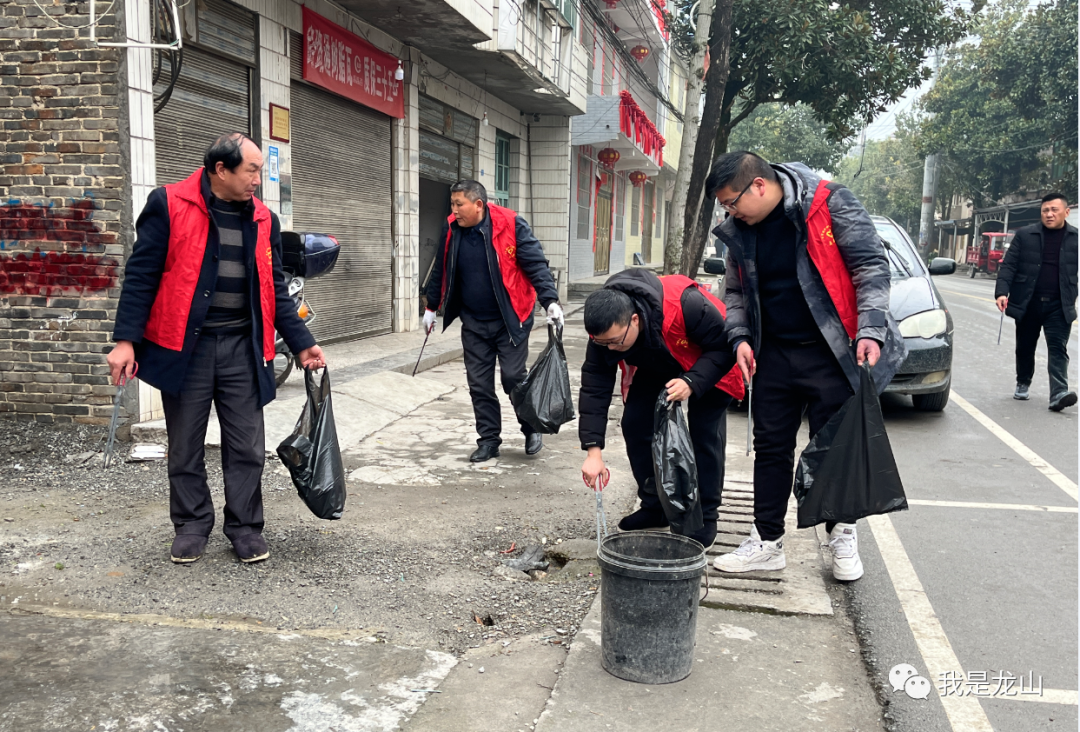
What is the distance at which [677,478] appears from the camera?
3279mm

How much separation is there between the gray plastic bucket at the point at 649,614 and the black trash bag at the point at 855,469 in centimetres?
65

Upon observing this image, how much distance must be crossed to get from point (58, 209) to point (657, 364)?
4.17 m

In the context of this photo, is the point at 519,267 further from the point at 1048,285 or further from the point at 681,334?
the point at 1048,285

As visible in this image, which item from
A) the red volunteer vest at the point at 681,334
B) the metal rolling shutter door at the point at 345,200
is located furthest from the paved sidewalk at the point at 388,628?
the metal rolling shutter door at the point at 345,200

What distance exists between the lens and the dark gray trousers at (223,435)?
12.5 feet

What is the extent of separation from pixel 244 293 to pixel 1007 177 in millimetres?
43020

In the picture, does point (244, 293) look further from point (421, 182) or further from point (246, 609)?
point (421, 182)

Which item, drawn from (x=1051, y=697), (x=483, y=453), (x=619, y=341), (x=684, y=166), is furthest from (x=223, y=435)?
(x=684, y=166)

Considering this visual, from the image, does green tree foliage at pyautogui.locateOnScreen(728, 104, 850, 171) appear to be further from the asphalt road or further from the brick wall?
the brick wall

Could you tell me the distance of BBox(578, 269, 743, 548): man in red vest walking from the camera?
3.38m

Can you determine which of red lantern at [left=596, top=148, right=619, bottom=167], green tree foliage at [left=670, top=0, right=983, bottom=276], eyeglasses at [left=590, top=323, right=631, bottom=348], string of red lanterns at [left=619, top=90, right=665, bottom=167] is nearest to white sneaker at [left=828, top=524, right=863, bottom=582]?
eyeglasses at [left=590, top=323, right=631, bottom=348]

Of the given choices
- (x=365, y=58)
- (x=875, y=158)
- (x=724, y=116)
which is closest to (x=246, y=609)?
(x=365, y=58)

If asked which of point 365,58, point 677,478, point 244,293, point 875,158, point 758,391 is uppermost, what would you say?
point 875,158

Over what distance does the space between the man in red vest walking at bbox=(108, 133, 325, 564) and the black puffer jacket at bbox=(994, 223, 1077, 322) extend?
21.1ft
